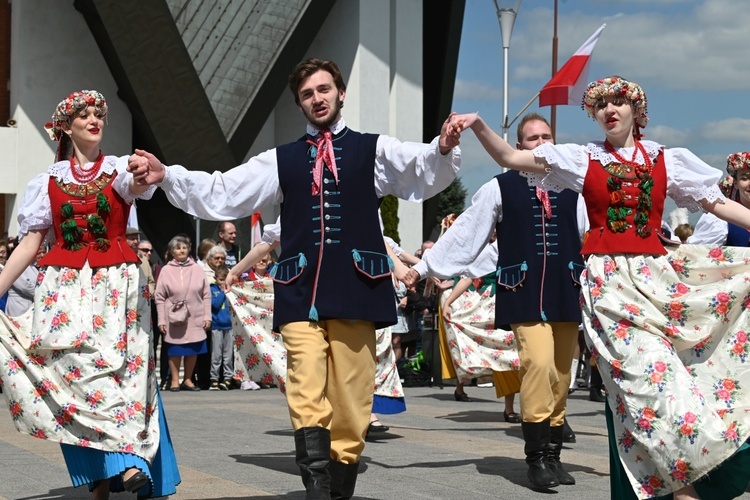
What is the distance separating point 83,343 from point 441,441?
3707 millimetres

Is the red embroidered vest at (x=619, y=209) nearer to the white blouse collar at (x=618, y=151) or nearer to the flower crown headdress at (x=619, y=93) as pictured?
the white blouse collar at (x=618, y=151)

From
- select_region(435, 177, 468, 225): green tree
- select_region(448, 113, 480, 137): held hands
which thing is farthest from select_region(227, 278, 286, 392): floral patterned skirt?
select_region(435, 177, 468, 225): green tree

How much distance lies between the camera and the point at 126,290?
5793mm

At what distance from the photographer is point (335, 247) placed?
5.28 m

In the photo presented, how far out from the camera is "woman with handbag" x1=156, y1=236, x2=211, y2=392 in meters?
14.1

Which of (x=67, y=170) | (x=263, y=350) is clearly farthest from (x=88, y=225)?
(x=263, y=350)

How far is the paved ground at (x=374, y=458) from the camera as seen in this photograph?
630 cm

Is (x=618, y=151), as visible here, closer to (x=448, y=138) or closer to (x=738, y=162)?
(x=448, y=138)

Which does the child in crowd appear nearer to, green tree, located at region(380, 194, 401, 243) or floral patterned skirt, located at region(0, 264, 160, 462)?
floral patterned skirt, located at region(0, 264, 160, 462)

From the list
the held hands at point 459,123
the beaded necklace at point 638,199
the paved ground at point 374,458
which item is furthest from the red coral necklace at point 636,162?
the paved ground at point 374,458

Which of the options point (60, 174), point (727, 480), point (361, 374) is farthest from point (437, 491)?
point (60, 174)

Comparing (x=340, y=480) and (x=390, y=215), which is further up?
(x=390, y=215)

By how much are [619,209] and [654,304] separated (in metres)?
0.45

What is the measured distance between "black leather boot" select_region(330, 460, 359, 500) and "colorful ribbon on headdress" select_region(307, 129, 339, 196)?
1.14 metres
